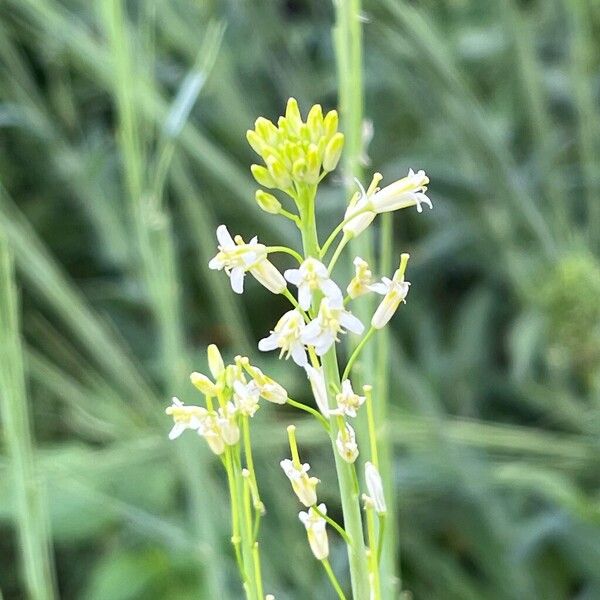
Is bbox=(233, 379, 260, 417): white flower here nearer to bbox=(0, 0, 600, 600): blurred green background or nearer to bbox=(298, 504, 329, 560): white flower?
bbox=(298, 504, 329, 560): white flower

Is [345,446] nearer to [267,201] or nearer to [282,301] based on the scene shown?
[267,201]

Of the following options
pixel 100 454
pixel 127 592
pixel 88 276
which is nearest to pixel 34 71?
pixel 88 276

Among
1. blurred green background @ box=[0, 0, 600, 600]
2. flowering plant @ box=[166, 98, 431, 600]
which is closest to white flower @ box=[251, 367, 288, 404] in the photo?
flowering plant @ box=[166, 98, 431, 600]

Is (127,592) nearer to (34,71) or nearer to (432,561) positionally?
(432,561)

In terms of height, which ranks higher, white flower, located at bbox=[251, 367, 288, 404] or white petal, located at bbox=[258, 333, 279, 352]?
white petal, located at bbox=[258, 333, 279, 352]

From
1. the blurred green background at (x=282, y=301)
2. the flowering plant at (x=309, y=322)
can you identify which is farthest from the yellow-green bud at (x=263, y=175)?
the blurred green background at (x=282, y=301)

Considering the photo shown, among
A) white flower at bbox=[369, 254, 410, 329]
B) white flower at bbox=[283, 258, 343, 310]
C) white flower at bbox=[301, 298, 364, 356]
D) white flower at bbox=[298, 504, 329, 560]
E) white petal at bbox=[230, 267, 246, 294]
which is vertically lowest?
white flower at bbox=[298, 504, 329, 560]
